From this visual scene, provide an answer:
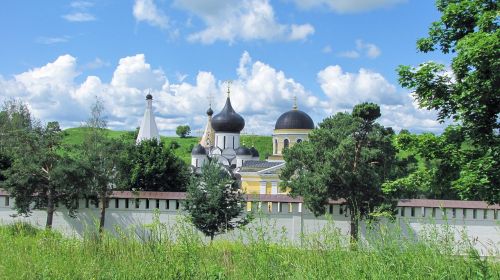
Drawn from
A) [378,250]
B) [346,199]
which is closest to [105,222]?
[346,199]

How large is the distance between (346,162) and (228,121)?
3086 centimetres

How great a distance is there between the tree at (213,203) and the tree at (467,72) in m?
11.0

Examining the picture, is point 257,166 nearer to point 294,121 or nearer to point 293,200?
point 294,121

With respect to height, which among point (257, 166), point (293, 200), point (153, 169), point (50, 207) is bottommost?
point (50, 207)

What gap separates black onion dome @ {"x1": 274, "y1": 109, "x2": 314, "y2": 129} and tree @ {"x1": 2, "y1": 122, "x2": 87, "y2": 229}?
2795cm

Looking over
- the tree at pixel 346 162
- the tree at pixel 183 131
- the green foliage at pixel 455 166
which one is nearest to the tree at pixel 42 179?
the tree at pixel 346 162

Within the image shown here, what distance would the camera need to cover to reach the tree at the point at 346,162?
20562 millimetres

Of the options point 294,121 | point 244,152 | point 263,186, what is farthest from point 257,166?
point 294,121

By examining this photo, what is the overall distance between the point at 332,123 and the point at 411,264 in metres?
17.9

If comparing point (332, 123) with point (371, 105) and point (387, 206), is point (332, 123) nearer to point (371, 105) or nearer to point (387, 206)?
point (371, 105)

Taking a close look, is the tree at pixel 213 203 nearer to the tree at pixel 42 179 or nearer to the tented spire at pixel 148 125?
the tree at pixel 42 179

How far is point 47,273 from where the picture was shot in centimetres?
547

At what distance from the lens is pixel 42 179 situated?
21016mm

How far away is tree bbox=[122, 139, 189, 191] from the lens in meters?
30.5
